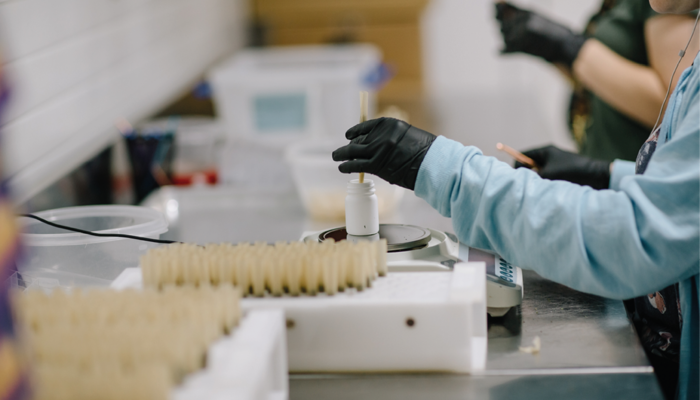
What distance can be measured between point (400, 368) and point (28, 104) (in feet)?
3.60

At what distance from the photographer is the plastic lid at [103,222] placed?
3.51 ft

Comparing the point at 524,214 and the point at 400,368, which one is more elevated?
the point at 524,214

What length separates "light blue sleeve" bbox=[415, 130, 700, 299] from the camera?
82 cm

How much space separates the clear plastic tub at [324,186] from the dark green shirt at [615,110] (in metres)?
0.65

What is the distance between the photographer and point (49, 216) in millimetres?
1169

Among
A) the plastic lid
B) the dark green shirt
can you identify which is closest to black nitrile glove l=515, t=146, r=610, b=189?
the dark green shirt

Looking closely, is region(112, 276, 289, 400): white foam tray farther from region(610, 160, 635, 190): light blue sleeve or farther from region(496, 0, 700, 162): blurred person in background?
region(496, 0, 700, 162): blurred person in background

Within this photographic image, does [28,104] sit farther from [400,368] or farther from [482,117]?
[482,117]

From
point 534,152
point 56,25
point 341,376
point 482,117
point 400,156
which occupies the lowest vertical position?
point 482,117

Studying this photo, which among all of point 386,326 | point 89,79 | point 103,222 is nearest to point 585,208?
point 386,326

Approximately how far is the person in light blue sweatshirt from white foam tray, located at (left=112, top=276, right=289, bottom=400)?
13.5 inches

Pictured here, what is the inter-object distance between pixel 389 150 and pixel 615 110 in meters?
1.17

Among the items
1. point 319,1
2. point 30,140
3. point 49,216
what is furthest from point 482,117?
point 49,216

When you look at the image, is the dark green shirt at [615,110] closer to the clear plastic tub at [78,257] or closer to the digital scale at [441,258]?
the digital scale at [441,258]
